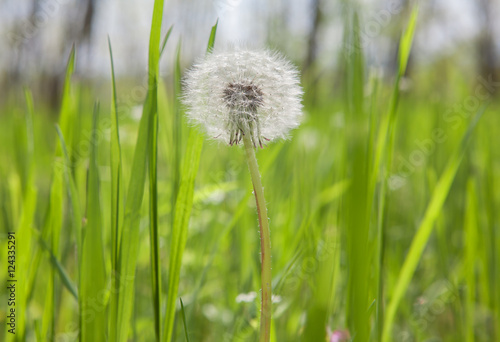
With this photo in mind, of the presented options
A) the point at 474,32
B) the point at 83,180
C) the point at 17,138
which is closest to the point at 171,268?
the point at 17,138

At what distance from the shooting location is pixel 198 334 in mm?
1429

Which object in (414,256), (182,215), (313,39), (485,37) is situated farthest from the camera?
(485,37)

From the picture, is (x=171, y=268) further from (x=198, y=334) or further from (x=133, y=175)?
(x=198, y=334)

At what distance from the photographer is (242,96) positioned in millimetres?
792

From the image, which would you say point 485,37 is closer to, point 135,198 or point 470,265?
point 470,265

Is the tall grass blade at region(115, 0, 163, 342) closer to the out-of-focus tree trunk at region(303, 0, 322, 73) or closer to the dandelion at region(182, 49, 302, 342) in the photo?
the dandelion at region(182, 49, 302, 342)

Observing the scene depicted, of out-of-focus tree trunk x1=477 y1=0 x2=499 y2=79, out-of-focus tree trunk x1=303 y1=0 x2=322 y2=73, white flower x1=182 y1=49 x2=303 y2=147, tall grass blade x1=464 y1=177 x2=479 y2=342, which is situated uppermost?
out-of-focus tree trunk x1=477 y1=0 x2=499 y2=79

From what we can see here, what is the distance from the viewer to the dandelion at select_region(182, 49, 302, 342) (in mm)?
776

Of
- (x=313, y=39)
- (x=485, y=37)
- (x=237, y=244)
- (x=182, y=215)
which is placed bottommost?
(x=237, y=244)

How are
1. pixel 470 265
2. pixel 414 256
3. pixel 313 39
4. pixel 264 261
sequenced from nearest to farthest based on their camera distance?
1. pixel 264 261
2. pixel 414 256
3. pixel 470 265
4. pixel 313 39

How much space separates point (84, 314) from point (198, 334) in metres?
0.79

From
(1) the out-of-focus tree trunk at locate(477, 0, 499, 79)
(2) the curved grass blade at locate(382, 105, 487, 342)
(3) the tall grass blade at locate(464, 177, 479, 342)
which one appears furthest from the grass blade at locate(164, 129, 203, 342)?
(1) the out-of-focus tree trunk at locate(477, 0, 499, 79)

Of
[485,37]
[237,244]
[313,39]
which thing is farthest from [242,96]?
[485,37]

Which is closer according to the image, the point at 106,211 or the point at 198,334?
the point at 198,334
